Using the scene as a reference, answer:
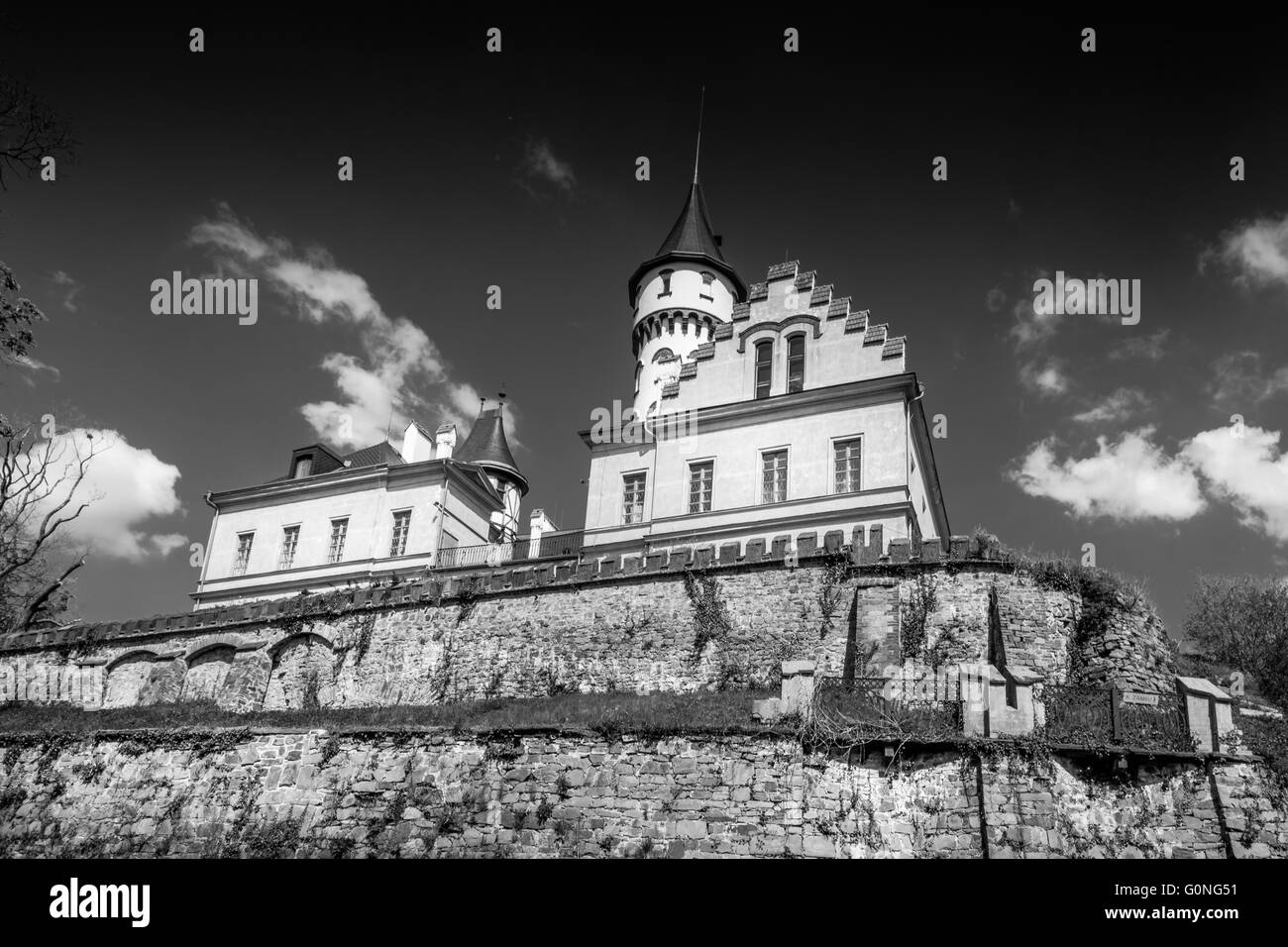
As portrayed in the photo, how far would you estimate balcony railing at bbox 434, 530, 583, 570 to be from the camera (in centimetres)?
3719

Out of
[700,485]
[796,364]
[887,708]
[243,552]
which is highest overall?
[796,364]

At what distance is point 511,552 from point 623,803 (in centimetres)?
2359

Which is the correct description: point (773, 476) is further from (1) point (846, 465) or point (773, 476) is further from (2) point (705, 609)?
(2) point (705, 609)

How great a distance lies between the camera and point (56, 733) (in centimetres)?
2089

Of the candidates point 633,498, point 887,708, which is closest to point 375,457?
point 633,498

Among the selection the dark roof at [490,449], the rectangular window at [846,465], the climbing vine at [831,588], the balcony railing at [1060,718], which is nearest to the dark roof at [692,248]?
the dark roof at [490,449]

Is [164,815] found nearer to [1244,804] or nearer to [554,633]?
[554,633]

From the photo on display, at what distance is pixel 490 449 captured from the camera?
2051 inches

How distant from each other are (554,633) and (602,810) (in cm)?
1067

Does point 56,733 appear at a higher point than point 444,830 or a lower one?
higher

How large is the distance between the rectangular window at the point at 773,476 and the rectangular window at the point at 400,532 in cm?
1591
